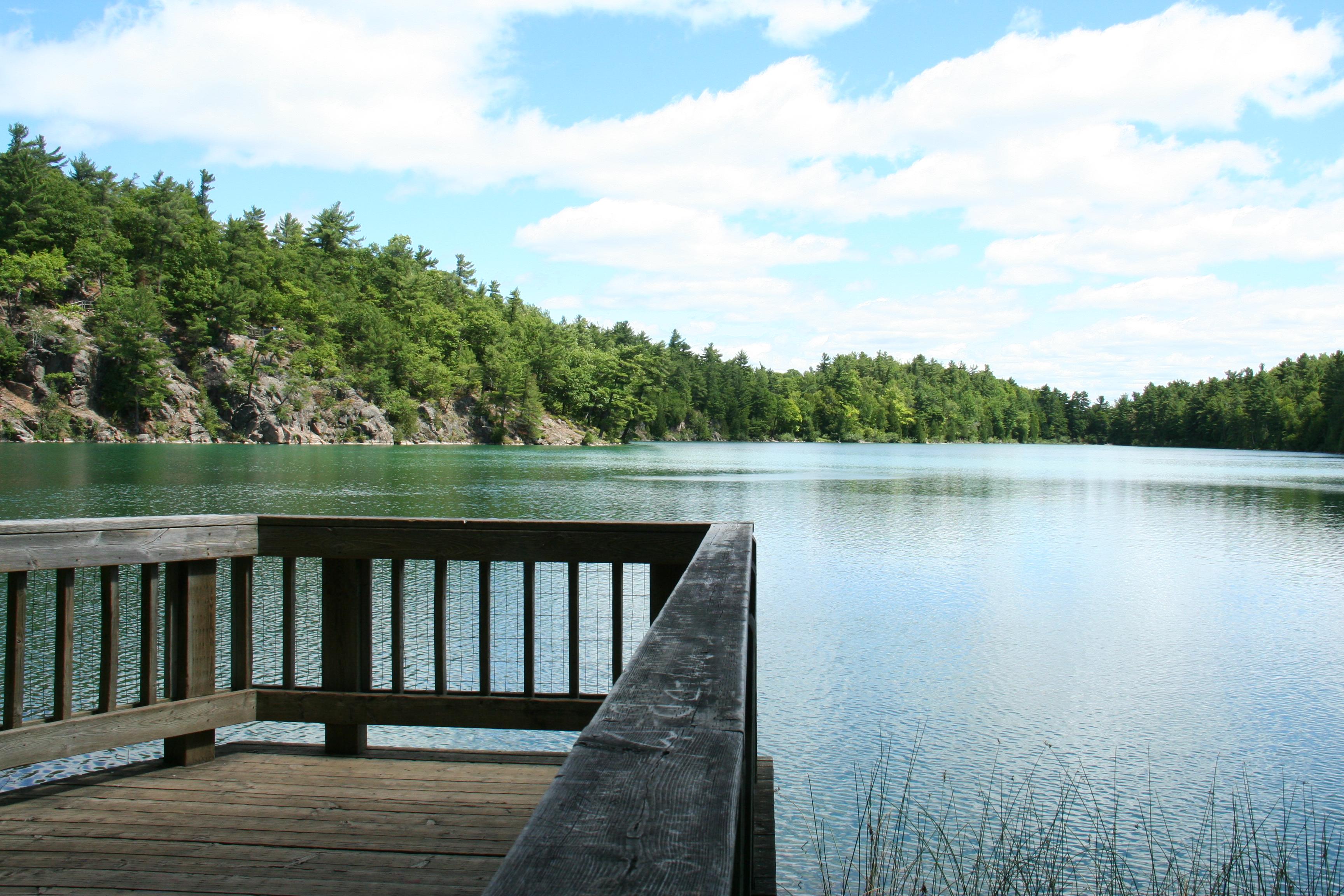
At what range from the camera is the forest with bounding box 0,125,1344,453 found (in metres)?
68.1

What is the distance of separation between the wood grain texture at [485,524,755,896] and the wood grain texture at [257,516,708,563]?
7.32 feet

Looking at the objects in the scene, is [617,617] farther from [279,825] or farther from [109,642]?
[109,642]

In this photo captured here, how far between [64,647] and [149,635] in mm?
297

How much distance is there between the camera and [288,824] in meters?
3.12

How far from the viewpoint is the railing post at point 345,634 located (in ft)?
12.7

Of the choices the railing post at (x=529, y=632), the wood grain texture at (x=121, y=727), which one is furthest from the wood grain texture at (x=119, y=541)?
the railing post at (x=529, y=632)

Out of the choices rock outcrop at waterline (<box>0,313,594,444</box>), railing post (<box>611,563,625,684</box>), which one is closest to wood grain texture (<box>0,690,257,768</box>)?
railing post (<box>611,563,625,684</box>)

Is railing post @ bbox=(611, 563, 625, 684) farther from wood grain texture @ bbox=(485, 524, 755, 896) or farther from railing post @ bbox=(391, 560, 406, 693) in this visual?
wood grain texture @ bbox=(485, 524, 755, 896)

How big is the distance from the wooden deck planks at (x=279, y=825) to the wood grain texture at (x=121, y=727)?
5.6 inches

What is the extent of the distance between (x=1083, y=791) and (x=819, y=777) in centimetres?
204

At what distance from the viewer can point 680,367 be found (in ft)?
417

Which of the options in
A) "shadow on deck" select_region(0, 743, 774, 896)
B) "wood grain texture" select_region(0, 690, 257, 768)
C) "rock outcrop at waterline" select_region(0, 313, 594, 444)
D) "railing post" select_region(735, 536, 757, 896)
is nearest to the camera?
"railing post" select_region(735, 536, 757, 896)

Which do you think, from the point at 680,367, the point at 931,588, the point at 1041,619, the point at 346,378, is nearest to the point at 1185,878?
the point at 1041,619

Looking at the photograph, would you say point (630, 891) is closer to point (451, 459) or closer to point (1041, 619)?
point (1041, 619)
